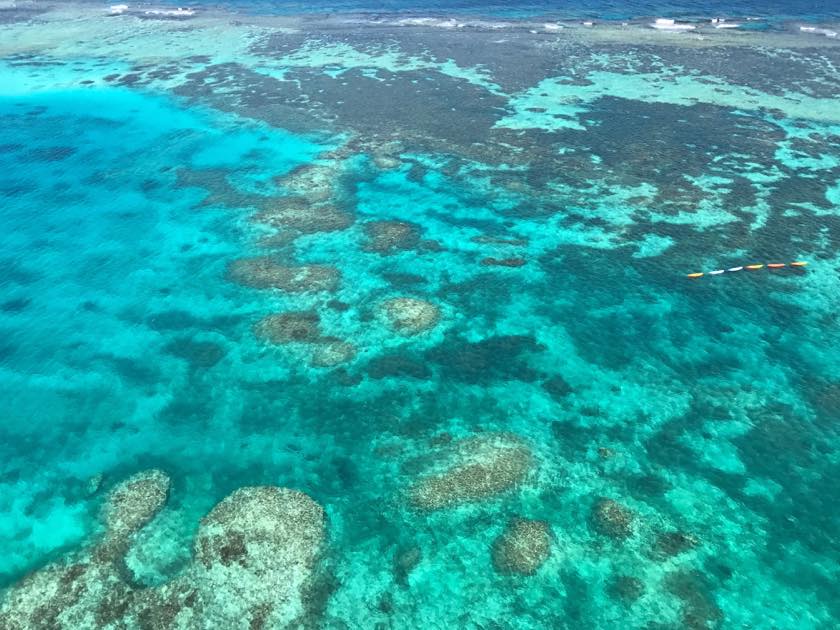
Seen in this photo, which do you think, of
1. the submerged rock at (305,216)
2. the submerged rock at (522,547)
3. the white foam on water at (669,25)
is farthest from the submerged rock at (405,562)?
the white foam on water at (669,25)

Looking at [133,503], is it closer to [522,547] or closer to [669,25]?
[522,547]

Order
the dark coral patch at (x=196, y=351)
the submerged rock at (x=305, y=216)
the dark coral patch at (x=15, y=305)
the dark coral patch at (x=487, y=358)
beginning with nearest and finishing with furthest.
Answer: the dark coral patch at (x=487, y=358) → the dark coral patch at (x=196, y=351) → the dark coral patch at (x=15, y=305) → the submerged rock at (x=305, y=216)

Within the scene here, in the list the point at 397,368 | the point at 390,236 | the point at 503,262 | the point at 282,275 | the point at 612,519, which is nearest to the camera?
the point at 612,519

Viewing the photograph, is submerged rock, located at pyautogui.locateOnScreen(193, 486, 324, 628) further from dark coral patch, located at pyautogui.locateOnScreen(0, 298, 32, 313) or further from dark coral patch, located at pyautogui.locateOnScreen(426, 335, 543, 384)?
dark coral patch, located at pyautogui.locateOnScreen(0, 298, 32, 313)

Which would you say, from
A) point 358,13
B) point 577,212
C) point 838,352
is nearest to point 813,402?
point 838,352

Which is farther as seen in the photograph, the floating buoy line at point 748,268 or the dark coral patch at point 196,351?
the floating buoy line at point 748,268

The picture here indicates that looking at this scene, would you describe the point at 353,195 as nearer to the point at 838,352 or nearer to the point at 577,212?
the point at 577,212

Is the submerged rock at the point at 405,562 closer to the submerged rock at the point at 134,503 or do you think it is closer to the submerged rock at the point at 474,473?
the submerged rock at the point at 474,473

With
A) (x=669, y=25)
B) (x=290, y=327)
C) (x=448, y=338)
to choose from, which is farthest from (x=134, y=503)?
(x=669, y=25)
